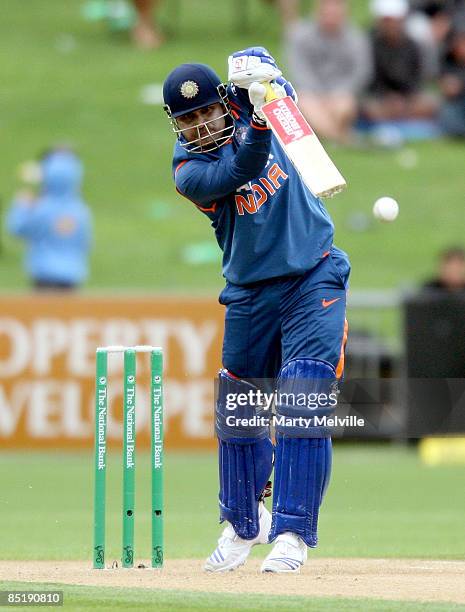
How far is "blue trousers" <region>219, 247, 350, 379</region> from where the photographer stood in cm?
668

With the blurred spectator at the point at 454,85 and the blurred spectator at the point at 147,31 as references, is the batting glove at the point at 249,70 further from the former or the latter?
the blurred spectator at the point at 147,31

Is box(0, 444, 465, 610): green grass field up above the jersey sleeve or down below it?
below

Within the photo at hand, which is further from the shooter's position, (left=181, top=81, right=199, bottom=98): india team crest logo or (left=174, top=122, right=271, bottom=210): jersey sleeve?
(left=181, top=81, right=199, bottom=98): india team crest logo

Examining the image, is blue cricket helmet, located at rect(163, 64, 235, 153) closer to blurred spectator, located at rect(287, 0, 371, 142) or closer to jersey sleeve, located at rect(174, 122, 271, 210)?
jersey sleeve, located at rect(174, 122, 271, 210)

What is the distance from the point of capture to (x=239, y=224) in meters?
6.70

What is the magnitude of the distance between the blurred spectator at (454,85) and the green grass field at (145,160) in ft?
1.65

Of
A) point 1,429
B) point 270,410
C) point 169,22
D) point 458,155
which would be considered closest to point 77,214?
point 1,429

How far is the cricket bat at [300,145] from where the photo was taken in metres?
6.28

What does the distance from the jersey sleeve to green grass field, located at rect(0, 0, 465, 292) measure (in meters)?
9.58

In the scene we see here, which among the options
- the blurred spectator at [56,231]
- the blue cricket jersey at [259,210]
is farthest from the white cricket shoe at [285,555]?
the blurred spectator at [56,231]

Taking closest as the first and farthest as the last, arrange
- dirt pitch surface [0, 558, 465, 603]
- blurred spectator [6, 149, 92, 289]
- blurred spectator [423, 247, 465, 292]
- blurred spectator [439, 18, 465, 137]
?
dirt pitch surface [0, 558, 465, 603] → blurred spectator [423, 247, 465, 292] → blurred spectator [6, 149, 92, 289] → blurred spectator [439, 18, 465, 137]

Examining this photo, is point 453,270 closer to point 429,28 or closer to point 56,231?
point 56,231

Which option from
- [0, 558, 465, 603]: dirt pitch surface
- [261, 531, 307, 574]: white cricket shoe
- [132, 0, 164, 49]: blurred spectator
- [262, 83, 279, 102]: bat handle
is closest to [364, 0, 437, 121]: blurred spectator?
[132, 0, 164, 49]: blurred spectator

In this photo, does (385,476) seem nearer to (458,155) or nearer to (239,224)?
(239,224)
